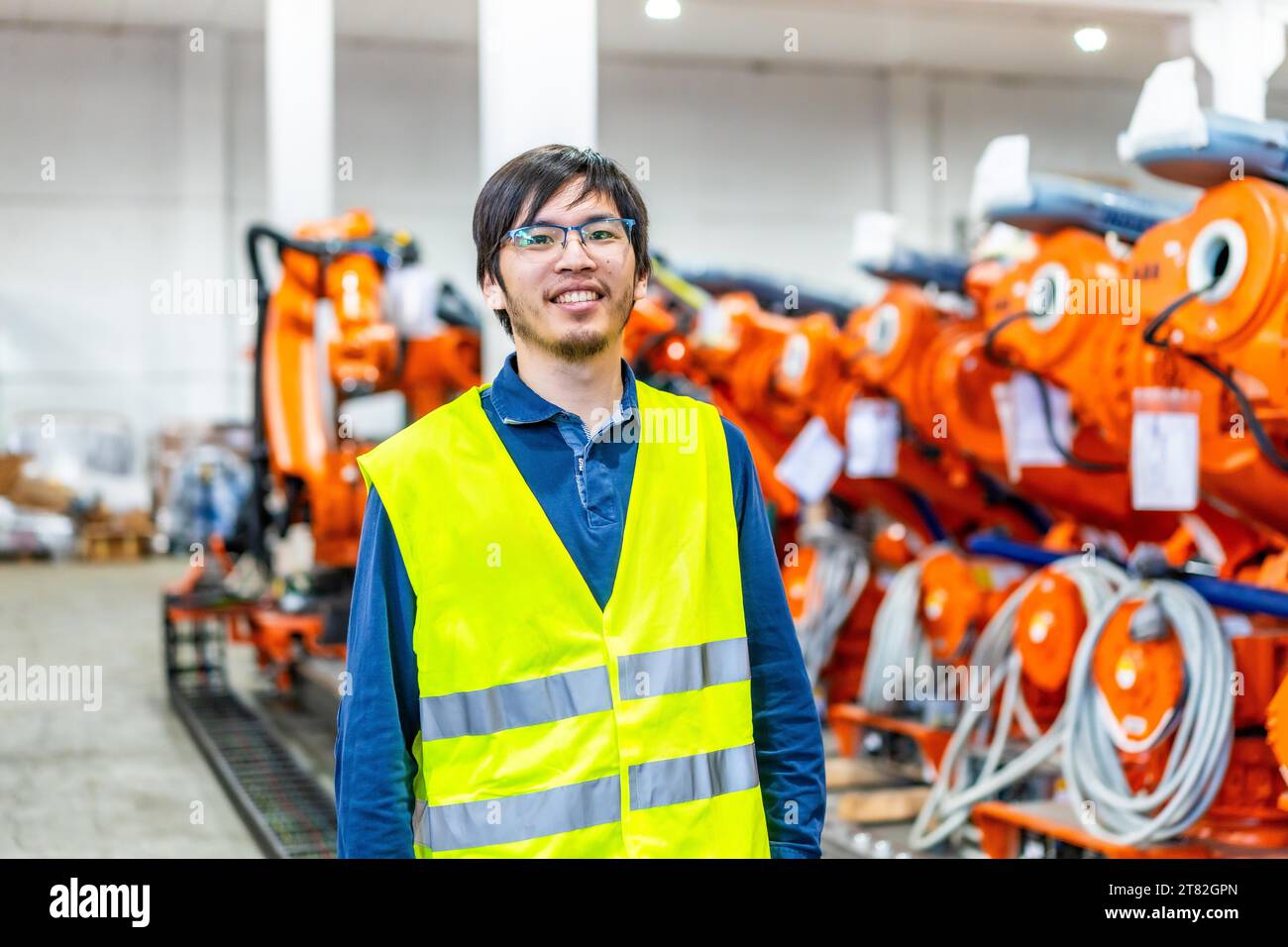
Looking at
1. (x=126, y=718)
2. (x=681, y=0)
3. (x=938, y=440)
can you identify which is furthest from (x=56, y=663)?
(x=681, y=0)

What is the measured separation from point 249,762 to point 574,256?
4426mm

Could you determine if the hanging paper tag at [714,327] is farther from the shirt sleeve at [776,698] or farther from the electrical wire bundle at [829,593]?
the shirt sleeve at [776,698]

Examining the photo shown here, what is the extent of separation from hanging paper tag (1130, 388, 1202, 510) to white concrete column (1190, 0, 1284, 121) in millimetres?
3288

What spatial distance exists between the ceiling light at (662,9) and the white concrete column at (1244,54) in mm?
7165

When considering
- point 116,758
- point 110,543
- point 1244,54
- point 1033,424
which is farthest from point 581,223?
point 110,543

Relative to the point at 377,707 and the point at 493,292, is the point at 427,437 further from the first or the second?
the point at 377,707

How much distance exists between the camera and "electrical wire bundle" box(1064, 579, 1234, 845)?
3.17 m

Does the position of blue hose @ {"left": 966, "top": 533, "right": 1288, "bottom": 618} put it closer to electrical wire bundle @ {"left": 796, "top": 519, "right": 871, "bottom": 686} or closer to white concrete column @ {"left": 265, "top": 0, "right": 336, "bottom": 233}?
electrical wire bundle @ {"left": 796, "top": 519, "right": 871, "bottom": 686}

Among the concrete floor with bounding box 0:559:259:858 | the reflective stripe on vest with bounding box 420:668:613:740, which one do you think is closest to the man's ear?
the reflective stripe on vest with bounding box 420:668:613:740

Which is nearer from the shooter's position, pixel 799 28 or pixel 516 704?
pixel 516 704

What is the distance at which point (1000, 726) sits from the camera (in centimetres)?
407

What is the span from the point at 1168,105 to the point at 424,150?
13.6 metres

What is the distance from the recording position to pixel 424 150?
1570cm
